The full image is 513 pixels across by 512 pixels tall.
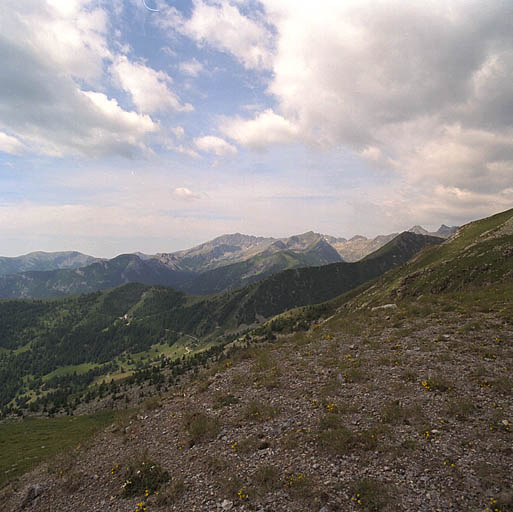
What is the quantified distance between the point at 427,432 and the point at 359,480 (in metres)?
4.43

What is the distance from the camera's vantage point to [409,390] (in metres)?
15.5

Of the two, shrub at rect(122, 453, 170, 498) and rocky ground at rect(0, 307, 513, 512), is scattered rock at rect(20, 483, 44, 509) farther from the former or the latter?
shrub at rect(122, 453, 170, 498)

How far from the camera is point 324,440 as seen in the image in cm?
1250

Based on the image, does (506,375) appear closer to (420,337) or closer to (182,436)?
(420,337)

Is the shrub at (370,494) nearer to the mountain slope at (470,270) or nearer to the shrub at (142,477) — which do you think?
the shrub at (142,477)

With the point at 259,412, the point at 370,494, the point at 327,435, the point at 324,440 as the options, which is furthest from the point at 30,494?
the point at 370,494

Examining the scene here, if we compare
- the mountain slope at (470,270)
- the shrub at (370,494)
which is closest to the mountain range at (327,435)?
the shrub at (370,494)

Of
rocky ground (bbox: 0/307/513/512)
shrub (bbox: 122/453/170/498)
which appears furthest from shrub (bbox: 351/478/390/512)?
shrub (bbox: 122/453/170/498)

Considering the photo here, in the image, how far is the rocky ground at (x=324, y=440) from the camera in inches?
383

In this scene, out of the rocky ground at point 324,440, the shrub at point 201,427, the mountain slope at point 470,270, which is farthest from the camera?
the mountain slope at point 470,270

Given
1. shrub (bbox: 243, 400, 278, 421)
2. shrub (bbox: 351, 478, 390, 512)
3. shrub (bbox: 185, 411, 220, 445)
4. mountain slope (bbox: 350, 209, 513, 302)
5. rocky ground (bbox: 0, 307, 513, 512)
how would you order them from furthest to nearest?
mountain slope (bbox: 350, 209, 513, 302)
shrub (bbox: 243, 400, 278, 421)
shrub (bbox: 185, 411, 220, 445)
rocky ground (bbox: 0, 307, 513, 512)
shrub (bbox: 351, 478, 390, 512)

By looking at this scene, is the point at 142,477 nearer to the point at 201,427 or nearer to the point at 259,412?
the point at 201,427

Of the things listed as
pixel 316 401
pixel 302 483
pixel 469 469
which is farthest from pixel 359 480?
pixel 316 401

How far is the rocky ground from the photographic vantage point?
383 inches
